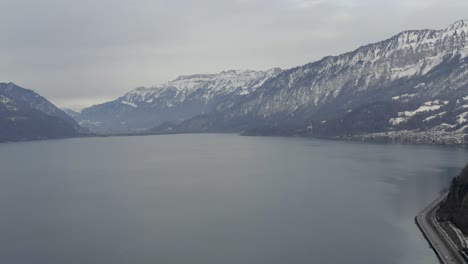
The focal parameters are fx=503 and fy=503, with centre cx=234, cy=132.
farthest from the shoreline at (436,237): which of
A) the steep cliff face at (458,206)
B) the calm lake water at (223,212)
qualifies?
the steep cliff face at (458,206)

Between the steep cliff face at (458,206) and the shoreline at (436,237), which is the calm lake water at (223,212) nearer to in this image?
the shoreline at (436,237)

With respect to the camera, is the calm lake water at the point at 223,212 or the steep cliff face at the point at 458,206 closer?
the calm lake water at the point at 223,212

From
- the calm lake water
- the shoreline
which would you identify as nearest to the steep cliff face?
the shoreline

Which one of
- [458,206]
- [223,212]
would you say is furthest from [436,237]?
[223,212]

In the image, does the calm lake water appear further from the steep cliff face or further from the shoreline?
the steep cliff face

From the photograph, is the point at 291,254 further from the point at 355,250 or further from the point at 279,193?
the point at 279,193

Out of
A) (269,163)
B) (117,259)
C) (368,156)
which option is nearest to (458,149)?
(368,156)
